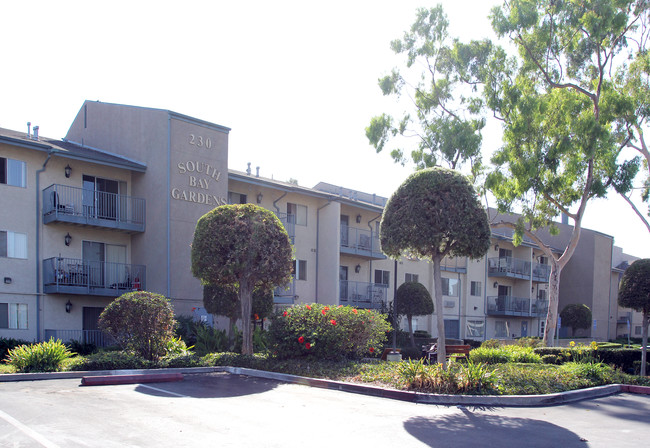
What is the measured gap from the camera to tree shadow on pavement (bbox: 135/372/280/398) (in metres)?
10.9

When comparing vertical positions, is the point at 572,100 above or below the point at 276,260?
above

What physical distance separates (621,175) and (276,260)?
646 inches

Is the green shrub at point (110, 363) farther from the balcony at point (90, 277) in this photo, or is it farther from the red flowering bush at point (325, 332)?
the balcony at point (90, 277)

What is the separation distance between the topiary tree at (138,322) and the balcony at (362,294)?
1599 cm

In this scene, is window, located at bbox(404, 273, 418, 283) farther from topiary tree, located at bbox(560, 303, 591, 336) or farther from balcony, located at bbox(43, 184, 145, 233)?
balcony, located at bbox(43, 184, 145, 233)

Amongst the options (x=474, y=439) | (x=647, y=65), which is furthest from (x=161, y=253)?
(x=647, y=65)

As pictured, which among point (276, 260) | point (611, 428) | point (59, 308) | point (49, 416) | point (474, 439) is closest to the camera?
point (474, 439)

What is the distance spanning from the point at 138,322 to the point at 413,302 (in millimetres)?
17944

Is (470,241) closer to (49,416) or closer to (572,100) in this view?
(49,416)

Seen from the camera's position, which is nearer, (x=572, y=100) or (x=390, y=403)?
(x=390, y=403)

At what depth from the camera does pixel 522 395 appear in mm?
10719

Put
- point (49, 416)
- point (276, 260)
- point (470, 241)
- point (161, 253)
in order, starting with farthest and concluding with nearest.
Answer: point (161, 253) < point (276, 260) < point (470, 241) < point (49, 416)

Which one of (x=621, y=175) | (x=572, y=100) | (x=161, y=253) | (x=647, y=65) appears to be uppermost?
(x=647, y=65)

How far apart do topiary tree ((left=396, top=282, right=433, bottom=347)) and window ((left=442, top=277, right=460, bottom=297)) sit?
24.9 ft
